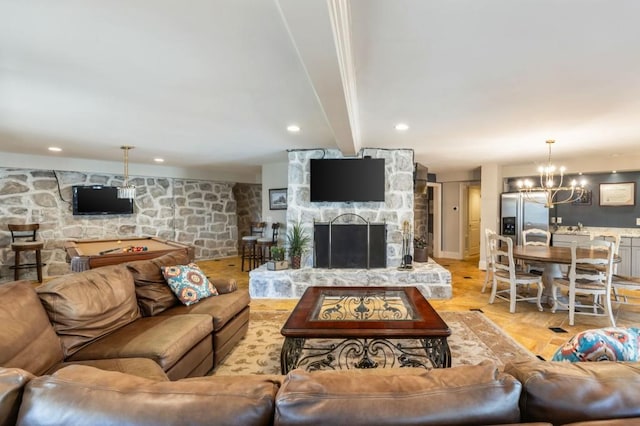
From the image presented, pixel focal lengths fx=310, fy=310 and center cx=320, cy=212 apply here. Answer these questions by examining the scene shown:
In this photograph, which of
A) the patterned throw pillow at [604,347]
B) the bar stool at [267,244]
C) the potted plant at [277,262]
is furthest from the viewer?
the bar stool at [267,244]

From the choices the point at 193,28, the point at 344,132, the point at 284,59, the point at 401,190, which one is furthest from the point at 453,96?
the point at 401,190

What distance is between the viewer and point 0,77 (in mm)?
2170

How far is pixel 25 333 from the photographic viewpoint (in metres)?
1.54

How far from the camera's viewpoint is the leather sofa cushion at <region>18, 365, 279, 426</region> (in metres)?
0.75

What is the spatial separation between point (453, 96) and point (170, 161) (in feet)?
17.7

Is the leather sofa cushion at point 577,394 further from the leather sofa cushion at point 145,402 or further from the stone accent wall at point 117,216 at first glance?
the stone accent wall at point 117,216

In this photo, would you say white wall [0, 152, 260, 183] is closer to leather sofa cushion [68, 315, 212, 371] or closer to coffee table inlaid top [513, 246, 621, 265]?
leather sofa cushion [68, 315, 212, 371]

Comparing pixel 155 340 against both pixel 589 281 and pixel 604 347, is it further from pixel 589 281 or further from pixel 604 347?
pixel 589 281

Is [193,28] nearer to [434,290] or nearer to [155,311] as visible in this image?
[155,311]

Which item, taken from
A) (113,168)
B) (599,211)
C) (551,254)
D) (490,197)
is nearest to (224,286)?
(551,254)

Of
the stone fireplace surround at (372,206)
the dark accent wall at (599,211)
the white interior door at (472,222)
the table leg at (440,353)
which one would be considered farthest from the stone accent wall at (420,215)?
the table leg at (440,353)

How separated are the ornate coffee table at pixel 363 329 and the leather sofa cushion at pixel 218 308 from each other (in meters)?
0.58

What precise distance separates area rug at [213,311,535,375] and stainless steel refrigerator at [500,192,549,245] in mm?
3304

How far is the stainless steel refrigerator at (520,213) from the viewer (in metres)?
5.79
